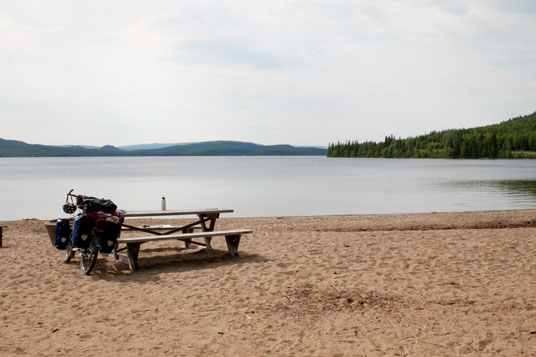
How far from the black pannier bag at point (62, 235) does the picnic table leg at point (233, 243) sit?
121 inches

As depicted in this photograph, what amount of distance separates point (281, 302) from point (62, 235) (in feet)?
15.9

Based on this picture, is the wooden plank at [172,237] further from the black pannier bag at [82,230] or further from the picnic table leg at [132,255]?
the black pannier bag at [82,230]

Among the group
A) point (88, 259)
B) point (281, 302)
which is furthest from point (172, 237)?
point (281, 302)

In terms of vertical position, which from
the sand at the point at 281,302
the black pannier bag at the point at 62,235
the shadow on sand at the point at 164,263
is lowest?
the shadow on sand at the point at 164,263

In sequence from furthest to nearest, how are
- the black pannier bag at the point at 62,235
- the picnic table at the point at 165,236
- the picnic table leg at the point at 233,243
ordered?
1. the picnic table leg at the point at 233,243
2. the black pannier bag at the point at 62,235
3. the picnic table at the point at 165,236

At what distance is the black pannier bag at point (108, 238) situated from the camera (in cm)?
812

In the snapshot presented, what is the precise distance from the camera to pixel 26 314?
239 inches

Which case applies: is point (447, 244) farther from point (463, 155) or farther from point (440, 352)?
point (463, 155)

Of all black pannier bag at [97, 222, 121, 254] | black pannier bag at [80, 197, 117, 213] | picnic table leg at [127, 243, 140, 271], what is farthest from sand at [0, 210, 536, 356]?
black pannier bag at [80, 197, 117, 213]

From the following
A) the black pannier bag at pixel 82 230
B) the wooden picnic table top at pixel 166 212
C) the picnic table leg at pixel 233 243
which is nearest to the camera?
the black pannier bag at pixel 82 230

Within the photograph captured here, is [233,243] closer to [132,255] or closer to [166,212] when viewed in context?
[166,212]

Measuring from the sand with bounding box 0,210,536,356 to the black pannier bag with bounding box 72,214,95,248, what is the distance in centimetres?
57

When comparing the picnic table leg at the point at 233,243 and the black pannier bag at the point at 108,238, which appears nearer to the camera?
the black pannier bag at the point at 108,238

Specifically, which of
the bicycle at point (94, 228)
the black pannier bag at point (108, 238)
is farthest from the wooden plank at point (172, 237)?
the bicycle at point (94, 228)
